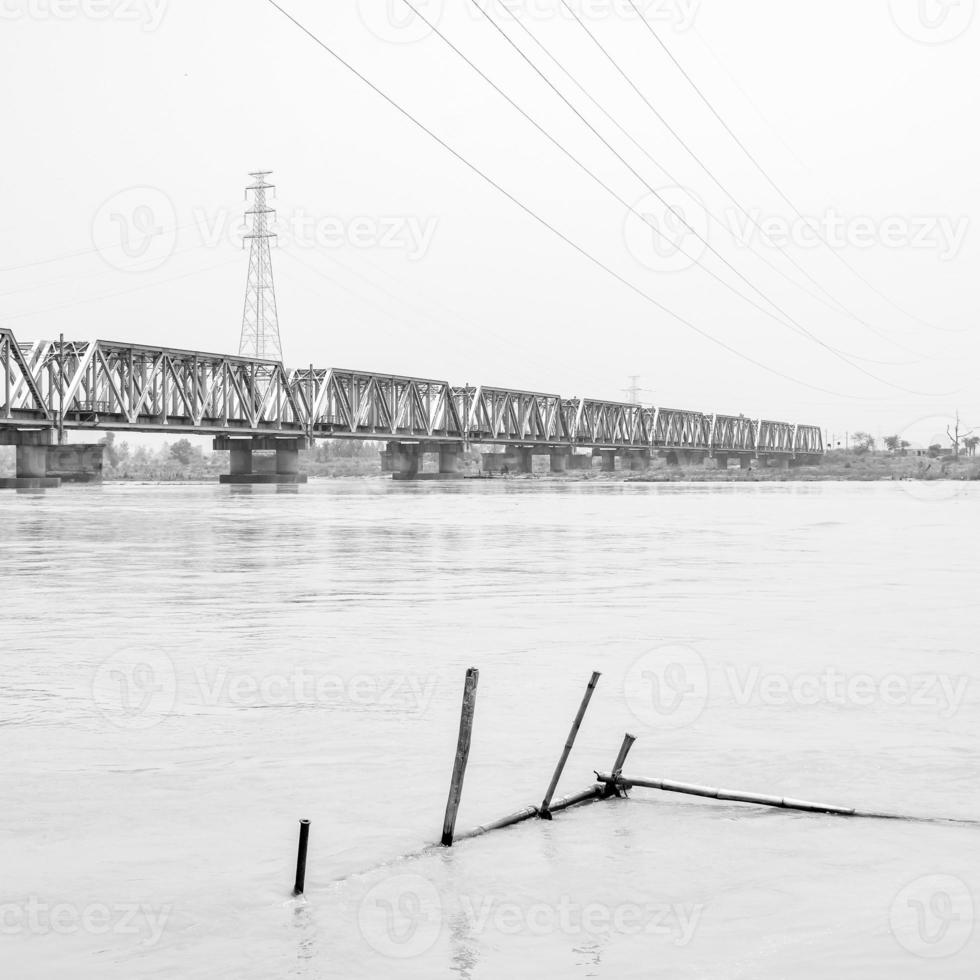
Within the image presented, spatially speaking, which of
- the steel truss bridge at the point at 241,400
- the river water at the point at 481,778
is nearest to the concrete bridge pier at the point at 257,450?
the steel truss bridge at the point at 241,400

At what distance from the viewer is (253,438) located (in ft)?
415

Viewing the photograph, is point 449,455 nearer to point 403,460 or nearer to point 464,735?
point 403,460

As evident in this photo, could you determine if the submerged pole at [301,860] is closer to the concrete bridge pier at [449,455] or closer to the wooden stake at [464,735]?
the wooden stake at [464,735]

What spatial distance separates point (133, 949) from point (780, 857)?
3337 millimetres

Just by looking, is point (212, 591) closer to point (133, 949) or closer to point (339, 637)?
point (339, 637)

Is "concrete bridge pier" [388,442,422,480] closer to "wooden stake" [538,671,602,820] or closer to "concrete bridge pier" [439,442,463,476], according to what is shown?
"concrete bridge pier" [439,442,463,476]

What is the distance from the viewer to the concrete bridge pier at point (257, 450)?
125 meters

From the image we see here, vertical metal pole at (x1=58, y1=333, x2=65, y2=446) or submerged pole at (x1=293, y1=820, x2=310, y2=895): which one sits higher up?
vertical metal pole at (x1=58, y1=333, x2=65, y2=446)

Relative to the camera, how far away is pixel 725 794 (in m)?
7.89

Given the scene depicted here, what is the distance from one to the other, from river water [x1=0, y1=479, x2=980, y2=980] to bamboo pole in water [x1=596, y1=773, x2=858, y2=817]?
10 centimetres

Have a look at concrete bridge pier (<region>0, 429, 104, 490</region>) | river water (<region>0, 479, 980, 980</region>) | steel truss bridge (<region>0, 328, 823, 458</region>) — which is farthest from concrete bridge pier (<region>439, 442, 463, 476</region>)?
river water (<region>0, 479, 980, 980</region>)

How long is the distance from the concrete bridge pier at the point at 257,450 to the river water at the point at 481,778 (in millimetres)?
104230

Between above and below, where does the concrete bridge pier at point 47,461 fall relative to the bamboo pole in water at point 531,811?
above

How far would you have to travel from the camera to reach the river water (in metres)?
5.92
